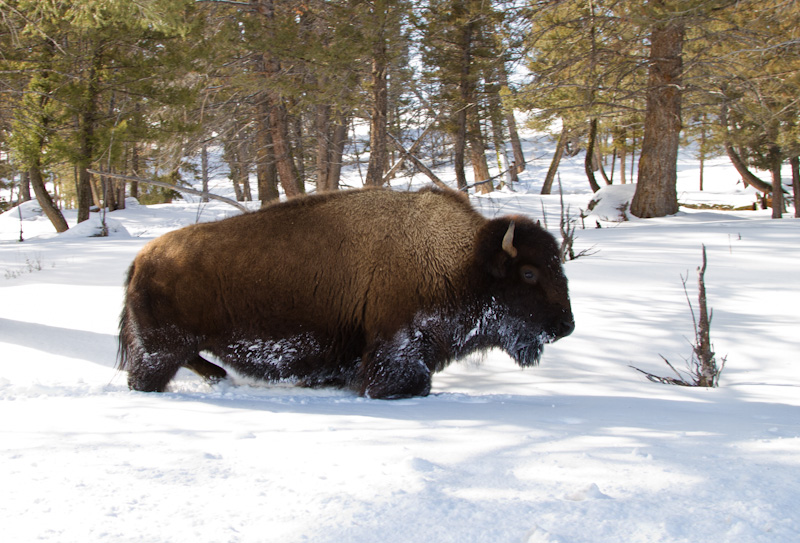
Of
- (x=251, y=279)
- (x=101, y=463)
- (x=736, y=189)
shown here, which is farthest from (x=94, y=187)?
(x=736, y=189)

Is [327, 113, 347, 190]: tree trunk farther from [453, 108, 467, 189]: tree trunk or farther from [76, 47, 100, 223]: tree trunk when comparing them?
[76, 47, 100, 223]: tree trunk

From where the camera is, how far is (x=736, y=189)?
40.8 meters

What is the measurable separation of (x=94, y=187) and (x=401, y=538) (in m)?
38.7

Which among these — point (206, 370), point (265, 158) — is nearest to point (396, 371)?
point (206, 370)

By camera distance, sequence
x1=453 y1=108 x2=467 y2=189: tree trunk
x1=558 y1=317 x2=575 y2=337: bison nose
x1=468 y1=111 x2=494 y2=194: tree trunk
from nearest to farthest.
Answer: x1=558 y1=317 x2=575 y2=337: bison nose
x1=453 y1=108 x2=467 y2=189: tree trunk
x1=468 y1=111 x2=494 y2=194: tree trunk

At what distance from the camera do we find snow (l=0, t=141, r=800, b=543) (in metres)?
1.57

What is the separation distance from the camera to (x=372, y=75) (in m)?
12.3

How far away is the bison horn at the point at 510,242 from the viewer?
432 centimetres

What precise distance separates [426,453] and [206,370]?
10.3ft

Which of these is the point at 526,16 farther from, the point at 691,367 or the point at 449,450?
the point at 449,450

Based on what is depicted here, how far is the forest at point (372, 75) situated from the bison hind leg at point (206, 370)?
15.4 feet

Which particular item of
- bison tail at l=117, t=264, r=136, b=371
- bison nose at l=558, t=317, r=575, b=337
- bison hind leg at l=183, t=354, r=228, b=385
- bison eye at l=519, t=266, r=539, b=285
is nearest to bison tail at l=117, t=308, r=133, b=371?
bison tail at l=117, t=264, r=136, b=371

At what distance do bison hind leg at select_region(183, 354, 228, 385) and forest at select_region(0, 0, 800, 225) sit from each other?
4.69m

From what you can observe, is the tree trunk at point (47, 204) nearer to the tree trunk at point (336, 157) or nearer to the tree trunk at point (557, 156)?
the tree trunk at point (336, 157)
